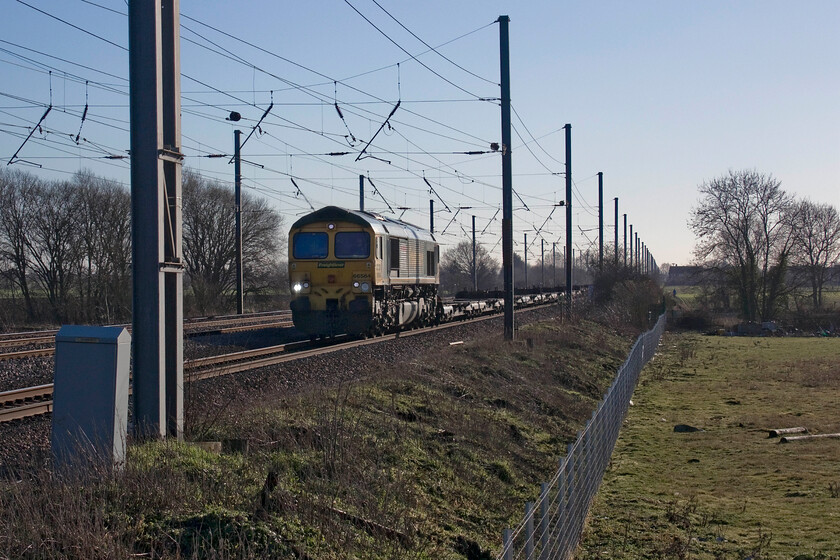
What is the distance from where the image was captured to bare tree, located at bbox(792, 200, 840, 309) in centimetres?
5906

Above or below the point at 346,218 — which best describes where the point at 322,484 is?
below

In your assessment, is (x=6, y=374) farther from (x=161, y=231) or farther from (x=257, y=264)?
(x=257, y=264)

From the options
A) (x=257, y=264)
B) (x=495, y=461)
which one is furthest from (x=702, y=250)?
(x=495, y=461)

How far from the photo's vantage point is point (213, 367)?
10906 mm

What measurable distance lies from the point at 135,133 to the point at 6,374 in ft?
26.2

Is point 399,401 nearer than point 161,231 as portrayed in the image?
No

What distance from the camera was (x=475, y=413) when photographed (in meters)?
11.6

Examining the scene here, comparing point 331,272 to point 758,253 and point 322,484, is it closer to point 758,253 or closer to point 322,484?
point 322,484

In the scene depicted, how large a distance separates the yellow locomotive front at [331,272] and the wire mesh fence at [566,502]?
10593 millimetres

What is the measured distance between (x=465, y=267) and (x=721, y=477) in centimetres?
7765

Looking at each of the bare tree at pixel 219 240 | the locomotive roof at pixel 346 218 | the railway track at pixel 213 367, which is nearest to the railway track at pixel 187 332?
the railway track at pixel 213 367

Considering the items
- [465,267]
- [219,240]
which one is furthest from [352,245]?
[465,267]

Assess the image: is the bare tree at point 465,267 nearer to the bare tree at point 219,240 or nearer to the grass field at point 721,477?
the bare tree at point 219,240

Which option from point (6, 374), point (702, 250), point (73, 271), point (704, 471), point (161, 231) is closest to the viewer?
point (161, 231)
